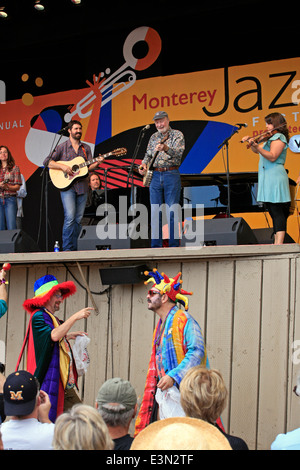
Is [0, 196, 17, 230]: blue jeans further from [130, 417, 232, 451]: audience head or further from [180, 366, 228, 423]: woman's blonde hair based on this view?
[130, 417, 232, 451]: audience head

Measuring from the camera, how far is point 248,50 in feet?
28.3

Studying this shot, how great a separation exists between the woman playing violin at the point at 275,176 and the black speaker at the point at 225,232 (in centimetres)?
31

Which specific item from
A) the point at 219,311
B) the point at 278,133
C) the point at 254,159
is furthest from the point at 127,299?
the point at 254,159

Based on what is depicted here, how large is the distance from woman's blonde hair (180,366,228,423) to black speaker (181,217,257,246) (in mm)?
2235

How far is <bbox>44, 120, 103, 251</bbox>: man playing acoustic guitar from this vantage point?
21.9 feet

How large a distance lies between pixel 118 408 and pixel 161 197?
3.41 meters

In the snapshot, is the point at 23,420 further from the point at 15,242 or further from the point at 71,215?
the point at 71,215

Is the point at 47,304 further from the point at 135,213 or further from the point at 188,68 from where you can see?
the point at 188,68

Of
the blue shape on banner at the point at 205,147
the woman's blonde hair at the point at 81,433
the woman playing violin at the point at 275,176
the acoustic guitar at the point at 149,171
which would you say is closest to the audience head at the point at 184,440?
the woman's blonde hair at the point at 81,433

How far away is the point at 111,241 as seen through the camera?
5.85 metres

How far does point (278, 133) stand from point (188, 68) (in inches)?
143

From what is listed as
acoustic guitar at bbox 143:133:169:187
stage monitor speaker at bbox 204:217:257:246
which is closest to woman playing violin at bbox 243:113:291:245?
stage monitor speaker at bbox 204:217:257:246

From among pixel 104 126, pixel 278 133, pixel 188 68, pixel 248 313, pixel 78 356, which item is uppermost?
pixel 188 68

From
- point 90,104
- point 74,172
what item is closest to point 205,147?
point 90,104
